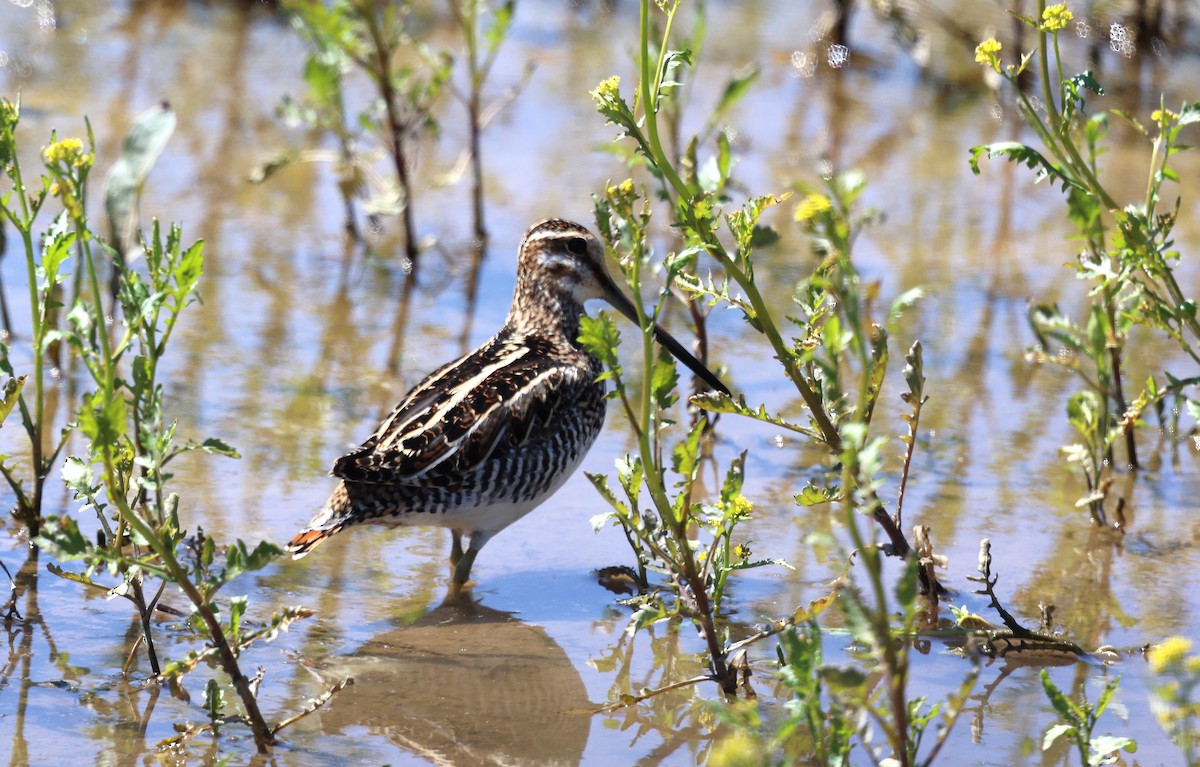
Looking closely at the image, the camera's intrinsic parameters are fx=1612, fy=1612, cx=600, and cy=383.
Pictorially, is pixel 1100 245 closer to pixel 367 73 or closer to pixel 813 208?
pixel 813 208

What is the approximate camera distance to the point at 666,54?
3693 millimetres

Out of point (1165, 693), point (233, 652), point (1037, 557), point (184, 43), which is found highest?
point (184, 43)

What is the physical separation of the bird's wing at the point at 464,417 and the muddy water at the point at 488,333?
375 millimetres

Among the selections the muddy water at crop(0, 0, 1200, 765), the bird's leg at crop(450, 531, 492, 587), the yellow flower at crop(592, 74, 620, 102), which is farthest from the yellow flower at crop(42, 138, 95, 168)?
the bird's leg at crop(450, 531, 492, 587)

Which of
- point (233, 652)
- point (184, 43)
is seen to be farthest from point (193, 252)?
point (184, 43)

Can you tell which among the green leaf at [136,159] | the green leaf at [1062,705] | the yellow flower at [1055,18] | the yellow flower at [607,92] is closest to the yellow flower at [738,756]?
the green leaf at [1062,705]

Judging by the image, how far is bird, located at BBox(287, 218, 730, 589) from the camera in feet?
15.1

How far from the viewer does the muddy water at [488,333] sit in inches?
155

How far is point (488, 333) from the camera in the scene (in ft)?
21.9

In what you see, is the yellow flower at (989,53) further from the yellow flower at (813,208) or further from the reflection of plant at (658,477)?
the yellow flower at (813,208)

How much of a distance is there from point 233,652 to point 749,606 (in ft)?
5.65

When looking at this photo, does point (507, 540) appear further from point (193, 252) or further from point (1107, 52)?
point (1107, 52)

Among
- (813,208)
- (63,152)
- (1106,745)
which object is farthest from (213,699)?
(1106,745)

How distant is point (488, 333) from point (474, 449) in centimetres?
196
